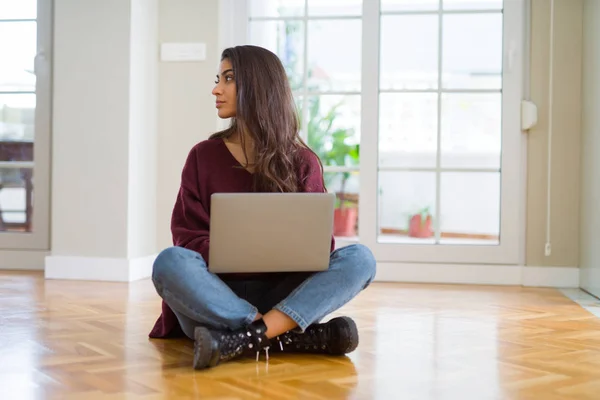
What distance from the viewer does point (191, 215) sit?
238 centimetres

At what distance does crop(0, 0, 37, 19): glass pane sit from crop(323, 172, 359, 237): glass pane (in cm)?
227

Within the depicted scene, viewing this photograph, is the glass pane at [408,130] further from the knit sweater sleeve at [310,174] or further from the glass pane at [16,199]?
the knit sweater sleeve at [310,174]

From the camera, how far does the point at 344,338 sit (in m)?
2.32

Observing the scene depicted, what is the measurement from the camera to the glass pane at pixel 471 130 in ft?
15.5

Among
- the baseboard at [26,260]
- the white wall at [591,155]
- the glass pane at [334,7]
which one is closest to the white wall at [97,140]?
the baseboard at [26,260]

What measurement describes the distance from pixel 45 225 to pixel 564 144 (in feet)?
10.0

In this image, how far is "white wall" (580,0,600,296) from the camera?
4.14 meters

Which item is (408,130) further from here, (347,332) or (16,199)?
(347,332)

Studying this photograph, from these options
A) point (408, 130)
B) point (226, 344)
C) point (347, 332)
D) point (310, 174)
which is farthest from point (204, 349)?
point (408, 130)

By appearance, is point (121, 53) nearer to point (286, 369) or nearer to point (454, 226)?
point (454, 226)

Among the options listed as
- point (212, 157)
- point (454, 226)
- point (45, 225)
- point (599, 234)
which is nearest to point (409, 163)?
point (454, 226)

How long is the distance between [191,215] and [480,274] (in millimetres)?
2664

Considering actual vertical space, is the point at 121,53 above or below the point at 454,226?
above

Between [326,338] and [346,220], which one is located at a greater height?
[346,220]
